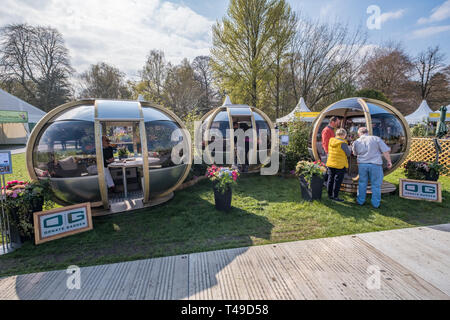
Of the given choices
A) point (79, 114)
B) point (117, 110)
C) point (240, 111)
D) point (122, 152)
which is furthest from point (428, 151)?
point (79, 114)

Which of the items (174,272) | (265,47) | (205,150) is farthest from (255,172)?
(265,47)

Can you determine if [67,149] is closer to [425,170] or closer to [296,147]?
[296,147]

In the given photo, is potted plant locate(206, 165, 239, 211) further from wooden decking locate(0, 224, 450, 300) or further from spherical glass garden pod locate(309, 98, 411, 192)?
spherical glass garden pod locate(309, 98, 411, 192)

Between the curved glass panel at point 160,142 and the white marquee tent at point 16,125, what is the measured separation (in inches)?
920

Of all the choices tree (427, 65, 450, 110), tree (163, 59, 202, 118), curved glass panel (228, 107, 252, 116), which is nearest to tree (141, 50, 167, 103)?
tree (163, 59, 202, 118)

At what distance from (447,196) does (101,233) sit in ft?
28.5

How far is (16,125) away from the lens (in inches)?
901

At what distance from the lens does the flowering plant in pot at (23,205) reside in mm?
3773

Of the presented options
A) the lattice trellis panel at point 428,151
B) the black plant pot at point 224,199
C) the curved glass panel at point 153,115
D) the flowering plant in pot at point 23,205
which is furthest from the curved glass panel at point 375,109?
the flowering plant in pot at point 23,205

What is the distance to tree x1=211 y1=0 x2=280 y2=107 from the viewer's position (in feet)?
65.9

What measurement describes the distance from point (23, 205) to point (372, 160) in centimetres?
717

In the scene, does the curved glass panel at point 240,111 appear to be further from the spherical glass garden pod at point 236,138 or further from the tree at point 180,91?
the tree at point 180,91

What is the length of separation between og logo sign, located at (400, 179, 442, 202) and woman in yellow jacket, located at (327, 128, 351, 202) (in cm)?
179
